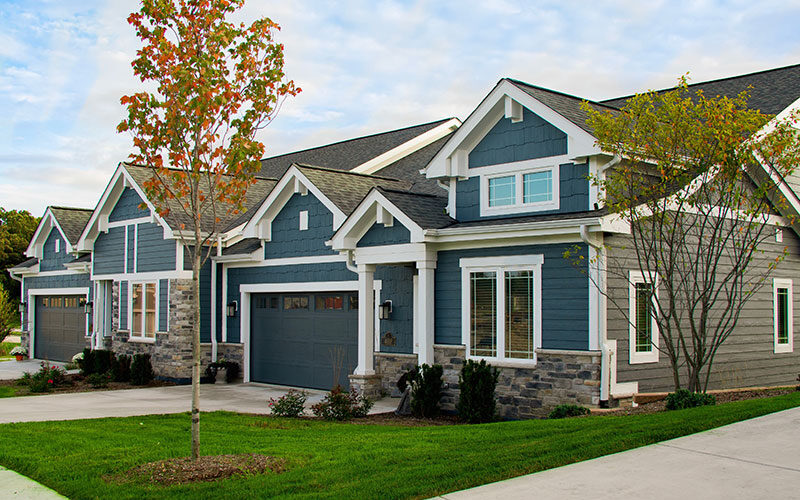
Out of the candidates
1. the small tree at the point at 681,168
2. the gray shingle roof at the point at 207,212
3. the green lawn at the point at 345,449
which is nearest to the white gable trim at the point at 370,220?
the small tree at the point at 681,168

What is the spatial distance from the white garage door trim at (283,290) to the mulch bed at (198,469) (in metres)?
7.83

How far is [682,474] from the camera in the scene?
6.12m

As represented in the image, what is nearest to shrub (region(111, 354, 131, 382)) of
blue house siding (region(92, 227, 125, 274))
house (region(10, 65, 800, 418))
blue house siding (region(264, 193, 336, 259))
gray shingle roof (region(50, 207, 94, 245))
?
house (region(10, 65, 800, 418))

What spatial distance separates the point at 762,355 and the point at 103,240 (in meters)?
17.4

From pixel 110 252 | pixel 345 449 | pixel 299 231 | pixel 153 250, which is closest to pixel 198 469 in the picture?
pixel 345 449

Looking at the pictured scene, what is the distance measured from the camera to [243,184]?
821 cm

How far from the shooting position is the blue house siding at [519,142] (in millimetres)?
12466

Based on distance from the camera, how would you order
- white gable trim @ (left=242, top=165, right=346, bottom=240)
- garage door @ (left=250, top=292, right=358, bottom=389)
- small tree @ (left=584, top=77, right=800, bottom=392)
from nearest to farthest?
small tree @ (left=584, top=77, right=800, bottom=392) → garage door @ (left=250, top=292, right=358, bottom=389) → white gable trim @ (left=242, top=165, right=346, bottom=240)

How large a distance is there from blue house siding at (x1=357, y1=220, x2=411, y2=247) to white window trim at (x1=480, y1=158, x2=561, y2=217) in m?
1.51

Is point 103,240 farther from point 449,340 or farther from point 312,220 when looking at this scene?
point 449,340

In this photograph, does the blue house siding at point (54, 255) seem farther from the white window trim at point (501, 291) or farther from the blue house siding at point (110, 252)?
the white window trim at point (501, 291)

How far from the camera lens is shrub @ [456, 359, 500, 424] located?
471 inches

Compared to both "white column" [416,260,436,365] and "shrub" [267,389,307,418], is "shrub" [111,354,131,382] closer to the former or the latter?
"shrub" [267,389,307,418]

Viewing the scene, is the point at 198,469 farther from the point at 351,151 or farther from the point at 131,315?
the point at 351,151
